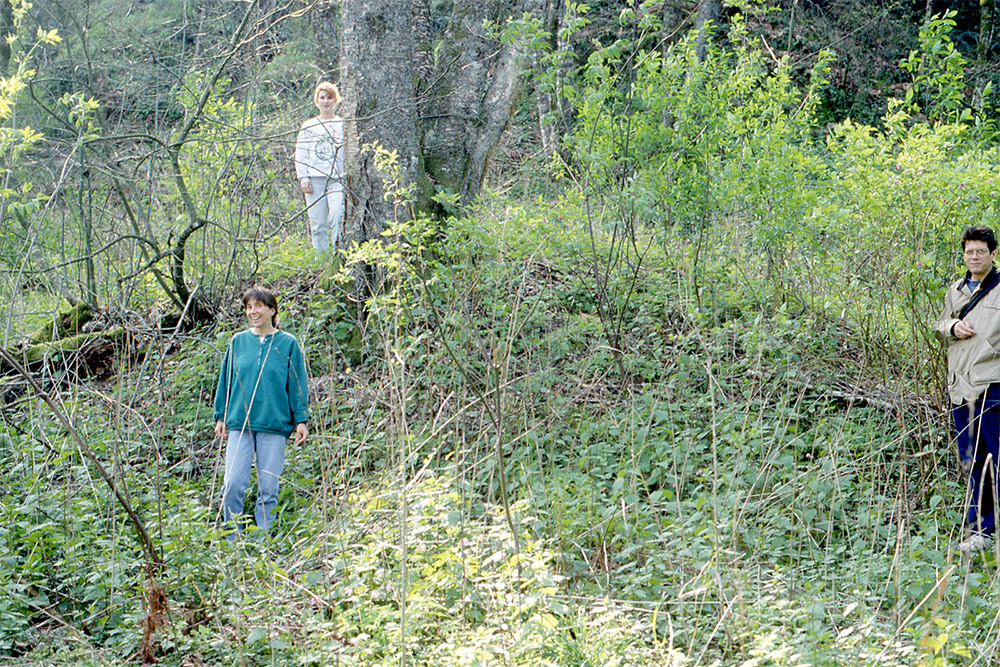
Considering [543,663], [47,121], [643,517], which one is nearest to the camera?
[543,663]

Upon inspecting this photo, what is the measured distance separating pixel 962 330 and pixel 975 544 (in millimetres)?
1134

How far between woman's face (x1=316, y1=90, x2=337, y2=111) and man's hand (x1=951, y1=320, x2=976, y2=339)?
16.5 feet

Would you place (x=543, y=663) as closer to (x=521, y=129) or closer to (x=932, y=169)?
(x=932, y=169)

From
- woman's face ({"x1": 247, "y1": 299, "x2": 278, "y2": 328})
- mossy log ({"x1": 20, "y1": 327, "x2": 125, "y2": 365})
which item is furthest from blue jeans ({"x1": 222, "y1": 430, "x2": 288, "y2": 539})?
mossy log ({"x1": 20, "y1": 327, "x2": 125, "y2": 365})

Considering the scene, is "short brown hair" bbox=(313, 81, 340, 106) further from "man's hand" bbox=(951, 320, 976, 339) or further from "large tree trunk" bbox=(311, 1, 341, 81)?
"man's hand" bbox=(951, 320, 976, 339)

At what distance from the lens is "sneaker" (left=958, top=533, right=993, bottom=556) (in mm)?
4329

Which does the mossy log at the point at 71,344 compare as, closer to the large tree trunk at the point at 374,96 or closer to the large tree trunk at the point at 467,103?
the large tree trunk at the point at 374,96

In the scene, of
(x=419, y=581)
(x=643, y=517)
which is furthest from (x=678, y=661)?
(x=643, y=517)

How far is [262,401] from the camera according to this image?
5.31 meters

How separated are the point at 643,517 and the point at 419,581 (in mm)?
1480

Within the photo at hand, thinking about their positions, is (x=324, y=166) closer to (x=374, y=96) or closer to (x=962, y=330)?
(x=374, y=96)

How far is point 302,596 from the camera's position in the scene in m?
3.94

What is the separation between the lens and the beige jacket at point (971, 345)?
4836 millimetres

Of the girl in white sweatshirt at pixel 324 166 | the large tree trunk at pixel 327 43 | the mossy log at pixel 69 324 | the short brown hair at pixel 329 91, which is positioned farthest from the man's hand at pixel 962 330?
the mossy log at pixel 69 324
